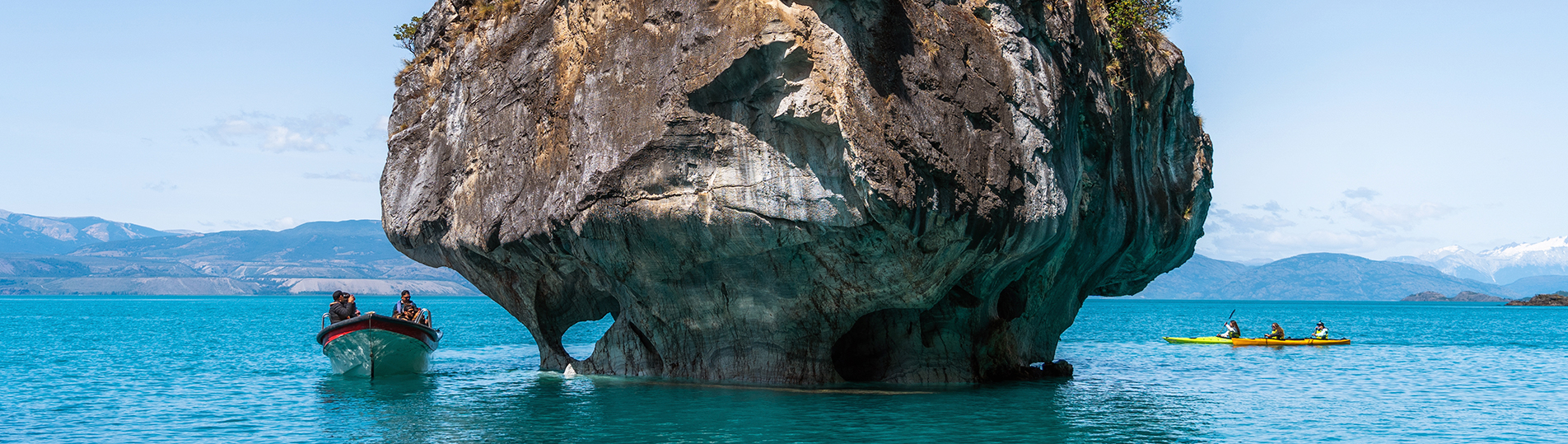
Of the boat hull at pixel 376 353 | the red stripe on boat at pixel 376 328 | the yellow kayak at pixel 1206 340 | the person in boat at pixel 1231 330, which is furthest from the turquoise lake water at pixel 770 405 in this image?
the person in boat at pixel 1231 330

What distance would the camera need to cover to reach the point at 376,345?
27.9 m

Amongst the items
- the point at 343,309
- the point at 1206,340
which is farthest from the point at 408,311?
the point at 1206,340

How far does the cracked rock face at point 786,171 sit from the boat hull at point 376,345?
6.42 ft

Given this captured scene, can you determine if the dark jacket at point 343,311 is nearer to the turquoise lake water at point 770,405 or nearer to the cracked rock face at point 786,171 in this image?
the turquoise lake water at point 770,405

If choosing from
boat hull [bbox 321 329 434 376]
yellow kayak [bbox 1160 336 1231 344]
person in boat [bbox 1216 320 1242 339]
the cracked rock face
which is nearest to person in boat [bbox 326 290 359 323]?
boat hull [bbox 321 329 434 376]

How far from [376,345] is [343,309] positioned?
118 cm

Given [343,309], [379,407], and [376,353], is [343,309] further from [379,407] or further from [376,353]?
[379,407]

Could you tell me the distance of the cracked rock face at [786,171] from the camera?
66.0ft

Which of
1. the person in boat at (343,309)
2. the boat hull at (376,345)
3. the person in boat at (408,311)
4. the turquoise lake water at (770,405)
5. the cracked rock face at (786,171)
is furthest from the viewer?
→ the person in boat at (408,311)

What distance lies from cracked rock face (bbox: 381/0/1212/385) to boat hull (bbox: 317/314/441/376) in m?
1.96

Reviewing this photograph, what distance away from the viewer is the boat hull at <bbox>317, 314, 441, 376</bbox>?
2728 cm

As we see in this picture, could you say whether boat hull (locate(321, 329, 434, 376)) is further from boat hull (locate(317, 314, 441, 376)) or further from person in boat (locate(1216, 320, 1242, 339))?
person in boat (locate(1216, 320, 1242, 339))

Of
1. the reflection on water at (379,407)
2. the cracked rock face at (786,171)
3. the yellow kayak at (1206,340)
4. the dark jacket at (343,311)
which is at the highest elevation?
the cracked rock face at (786,171)

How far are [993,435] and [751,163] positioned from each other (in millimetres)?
6411
